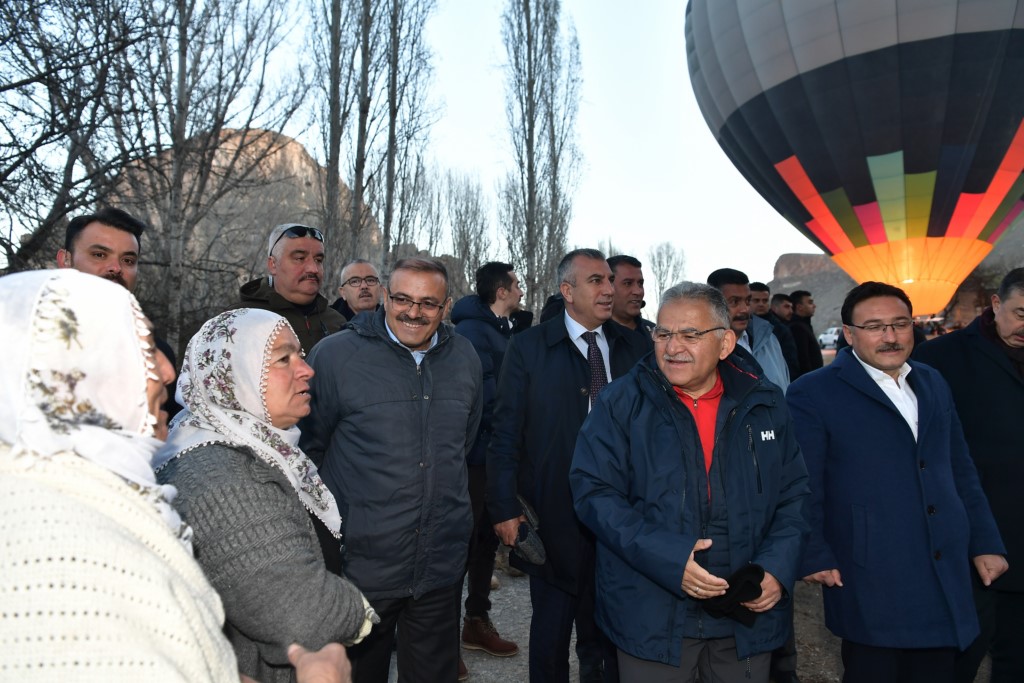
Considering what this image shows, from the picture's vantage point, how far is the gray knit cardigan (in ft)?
4.97

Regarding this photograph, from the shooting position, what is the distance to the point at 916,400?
9.32 ft

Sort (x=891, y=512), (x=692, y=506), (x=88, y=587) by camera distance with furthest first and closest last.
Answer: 1. (x=891, y=512)
2. (x=692, y=506)
3. (x=88, y=587)

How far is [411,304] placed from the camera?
113 inches

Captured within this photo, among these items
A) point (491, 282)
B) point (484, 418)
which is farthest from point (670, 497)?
point (491, 282)

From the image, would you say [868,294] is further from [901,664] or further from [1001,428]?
[901,664]

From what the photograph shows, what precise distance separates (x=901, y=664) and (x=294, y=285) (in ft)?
11.1

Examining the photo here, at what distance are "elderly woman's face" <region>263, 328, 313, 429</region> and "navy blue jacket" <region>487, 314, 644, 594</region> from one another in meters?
1.41

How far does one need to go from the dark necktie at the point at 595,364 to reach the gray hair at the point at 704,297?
0.91 m

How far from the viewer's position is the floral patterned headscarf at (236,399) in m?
1.79

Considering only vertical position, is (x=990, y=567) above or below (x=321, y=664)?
below

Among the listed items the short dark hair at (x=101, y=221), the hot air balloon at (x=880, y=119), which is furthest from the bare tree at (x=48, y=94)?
the hot air balloon at (x=880, y=119)

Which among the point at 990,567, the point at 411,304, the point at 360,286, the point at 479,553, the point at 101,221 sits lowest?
the point at 479,553

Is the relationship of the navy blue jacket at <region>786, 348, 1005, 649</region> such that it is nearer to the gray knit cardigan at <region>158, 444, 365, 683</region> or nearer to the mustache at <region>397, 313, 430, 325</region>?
the mustache at <region>397, 313, 430, 325</region>

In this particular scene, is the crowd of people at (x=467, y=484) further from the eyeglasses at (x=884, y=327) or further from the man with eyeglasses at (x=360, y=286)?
the man with eyeglasses at (x=360, y=286)
